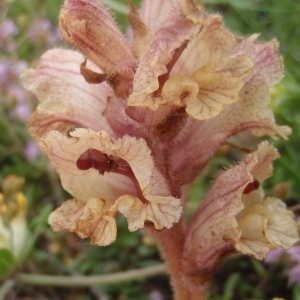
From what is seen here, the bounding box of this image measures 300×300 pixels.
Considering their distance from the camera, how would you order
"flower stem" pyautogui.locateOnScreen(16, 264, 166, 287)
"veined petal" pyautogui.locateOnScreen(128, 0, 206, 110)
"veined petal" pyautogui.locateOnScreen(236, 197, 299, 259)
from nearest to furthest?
"veined petal" pyautogui.locateOnScreen(128, 0, 206, 110)
"veined petal" pyautogui.locateOnScreen(236, 197, 299, 259)
"flower stem" pyautogui.locateOnScreen(16, 264, 166, 287)

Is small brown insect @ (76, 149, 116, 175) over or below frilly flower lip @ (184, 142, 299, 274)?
over

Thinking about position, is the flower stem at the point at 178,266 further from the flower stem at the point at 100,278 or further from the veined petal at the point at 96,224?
the flower stem at the point at 100,278

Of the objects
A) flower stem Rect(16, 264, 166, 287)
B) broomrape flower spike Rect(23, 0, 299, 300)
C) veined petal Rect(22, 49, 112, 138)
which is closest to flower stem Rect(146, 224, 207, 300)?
broomrape flower spike Rect(23, 0, 299, 300)

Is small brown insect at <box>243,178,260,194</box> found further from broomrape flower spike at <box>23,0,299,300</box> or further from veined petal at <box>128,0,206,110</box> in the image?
veined petal at <box>128,0,206,110</box>

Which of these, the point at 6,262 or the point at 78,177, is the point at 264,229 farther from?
the point at 6,262

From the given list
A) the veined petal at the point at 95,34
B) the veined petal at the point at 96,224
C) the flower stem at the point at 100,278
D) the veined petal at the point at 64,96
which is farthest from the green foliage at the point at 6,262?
the veined petal at the point at 95,34

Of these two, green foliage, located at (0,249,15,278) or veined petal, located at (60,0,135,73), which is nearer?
veined petal, located at (60,0,135,73)

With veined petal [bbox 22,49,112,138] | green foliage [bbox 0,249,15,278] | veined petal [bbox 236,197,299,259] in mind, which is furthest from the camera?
green foliage [bbox 0,249,15,278]
